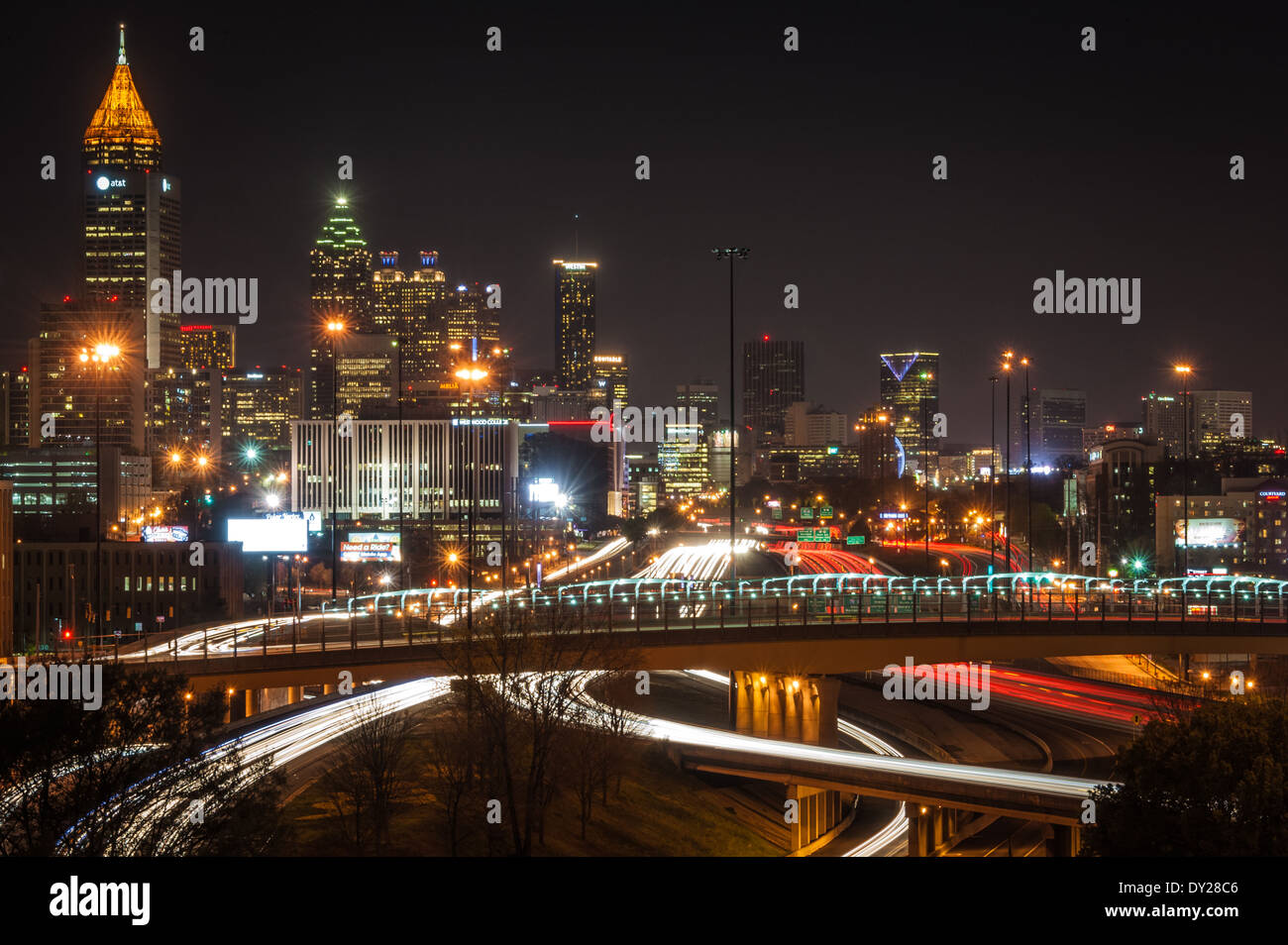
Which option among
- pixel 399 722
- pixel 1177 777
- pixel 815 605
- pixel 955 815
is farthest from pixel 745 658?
pixel 1177 777

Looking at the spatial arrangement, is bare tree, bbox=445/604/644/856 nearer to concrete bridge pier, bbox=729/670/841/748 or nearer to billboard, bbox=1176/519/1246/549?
concrete bridge pier, bbox=729/670/841/748

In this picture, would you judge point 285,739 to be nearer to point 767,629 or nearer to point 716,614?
point 716,614

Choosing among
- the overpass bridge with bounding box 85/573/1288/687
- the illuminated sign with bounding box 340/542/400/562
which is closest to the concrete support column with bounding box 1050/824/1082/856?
the overpass bridge with bounding box 85/573/1288/687

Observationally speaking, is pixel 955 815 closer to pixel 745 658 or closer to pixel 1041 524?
pixel 745 658

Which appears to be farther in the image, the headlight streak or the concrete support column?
the concrete support column

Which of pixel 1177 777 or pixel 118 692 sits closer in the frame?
pixel 118 692
